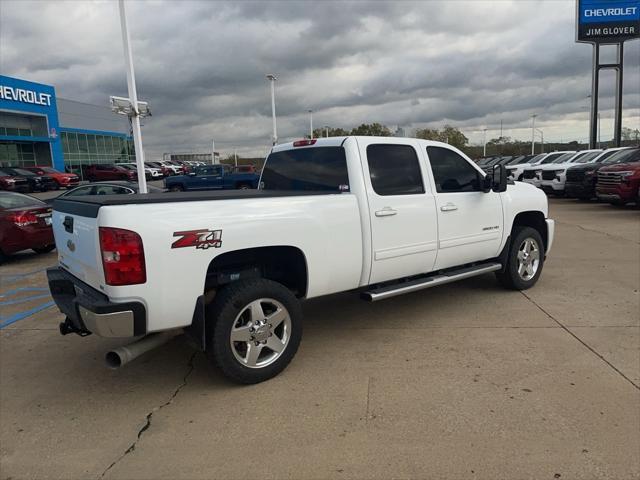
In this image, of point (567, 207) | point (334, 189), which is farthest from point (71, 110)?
point (334, 189)

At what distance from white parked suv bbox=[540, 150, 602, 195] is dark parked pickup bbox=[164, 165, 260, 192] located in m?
11.9

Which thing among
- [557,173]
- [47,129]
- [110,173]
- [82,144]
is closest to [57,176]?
[110,173]

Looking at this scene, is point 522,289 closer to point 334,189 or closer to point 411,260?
point 411,260

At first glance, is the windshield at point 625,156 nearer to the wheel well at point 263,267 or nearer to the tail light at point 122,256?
the wheel well at point 263,267

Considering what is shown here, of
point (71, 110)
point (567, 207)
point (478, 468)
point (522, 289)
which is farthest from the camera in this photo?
point (71, 110)

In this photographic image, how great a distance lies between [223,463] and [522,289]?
15.1 ft

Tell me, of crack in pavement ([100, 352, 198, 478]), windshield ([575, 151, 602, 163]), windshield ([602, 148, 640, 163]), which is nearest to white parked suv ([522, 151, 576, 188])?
windshield ([575, 151, 602, 163])

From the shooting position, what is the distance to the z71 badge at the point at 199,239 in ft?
10.9

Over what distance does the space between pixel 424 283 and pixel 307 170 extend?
5.30 feet

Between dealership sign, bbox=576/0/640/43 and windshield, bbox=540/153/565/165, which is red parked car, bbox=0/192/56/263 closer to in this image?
windshield, bbox=540/153/565/165

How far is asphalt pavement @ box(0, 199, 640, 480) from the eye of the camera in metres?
2.86

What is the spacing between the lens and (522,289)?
6.22m

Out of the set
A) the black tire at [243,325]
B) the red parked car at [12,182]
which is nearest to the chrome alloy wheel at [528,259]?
the black tire at [243,325]

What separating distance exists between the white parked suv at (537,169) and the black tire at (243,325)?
665 inches
